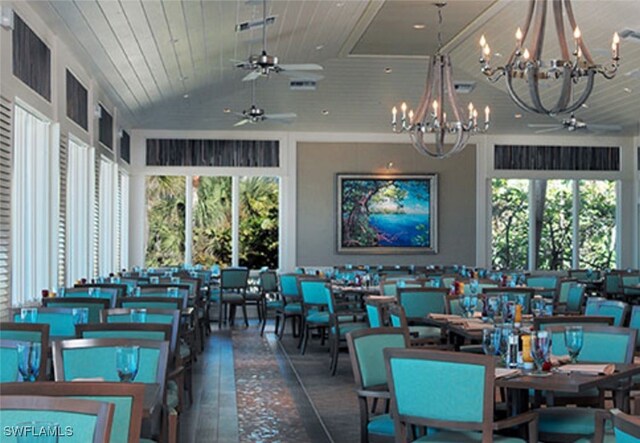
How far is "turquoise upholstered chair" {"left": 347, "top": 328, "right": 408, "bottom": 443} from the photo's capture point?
439cm

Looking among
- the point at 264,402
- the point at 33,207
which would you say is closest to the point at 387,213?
the point at 33,207

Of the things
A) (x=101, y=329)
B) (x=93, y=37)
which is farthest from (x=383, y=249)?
(x=101, y=329)

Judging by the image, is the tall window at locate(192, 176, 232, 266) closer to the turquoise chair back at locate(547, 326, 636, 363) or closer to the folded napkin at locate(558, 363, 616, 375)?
the turquoise chair back at locate(547, 326, 636, 363)

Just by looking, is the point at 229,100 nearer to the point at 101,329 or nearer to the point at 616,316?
the point at 616,316

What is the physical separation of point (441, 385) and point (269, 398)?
14.2ft

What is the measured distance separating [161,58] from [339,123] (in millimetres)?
6227

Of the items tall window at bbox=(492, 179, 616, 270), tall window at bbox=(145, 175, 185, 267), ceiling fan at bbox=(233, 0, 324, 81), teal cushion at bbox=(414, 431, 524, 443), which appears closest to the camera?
teal cushion at bbox=(414, 431, 524, 443)

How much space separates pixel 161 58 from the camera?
11.3 m

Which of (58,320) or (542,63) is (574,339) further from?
(58,320)

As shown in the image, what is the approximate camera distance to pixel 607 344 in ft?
16.4

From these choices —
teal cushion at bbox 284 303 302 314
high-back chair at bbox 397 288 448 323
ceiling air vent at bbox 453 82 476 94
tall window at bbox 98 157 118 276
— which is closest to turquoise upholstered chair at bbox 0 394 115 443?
high-back chair at bbox 397 288 448 323

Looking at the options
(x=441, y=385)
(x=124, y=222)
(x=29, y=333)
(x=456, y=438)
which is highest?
(x=124, y=222)

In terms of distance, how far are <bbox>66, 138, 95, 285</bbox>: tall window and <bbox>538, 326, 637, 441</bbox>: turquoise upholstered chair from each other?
6.97 metres

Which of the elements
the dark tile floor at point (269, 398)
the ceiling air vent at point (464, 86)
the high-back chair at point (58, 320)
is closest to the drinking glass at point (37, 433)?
the high-back chair at point (58, 320)
